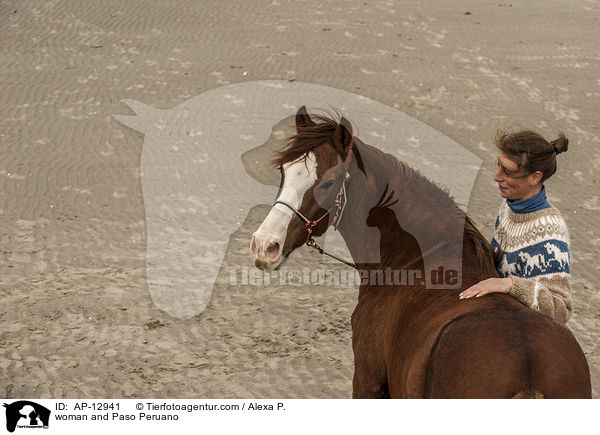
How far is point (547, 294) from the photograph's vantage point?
114 inches

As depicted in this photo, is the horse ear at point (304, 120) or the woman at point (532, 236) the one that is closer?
the woman at point (532, 236)

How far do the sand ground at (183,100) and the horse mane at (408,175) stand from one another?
268 centimetres

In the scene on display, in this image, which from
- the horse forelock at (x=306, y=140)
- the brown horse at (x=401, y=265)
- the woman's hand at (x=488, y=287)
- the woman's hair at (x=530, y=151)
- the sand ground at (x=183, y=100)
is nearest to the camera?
the brown horse at (x=401, y=265)

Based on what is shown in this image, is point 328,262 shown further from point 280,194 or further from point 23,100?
point 23,100

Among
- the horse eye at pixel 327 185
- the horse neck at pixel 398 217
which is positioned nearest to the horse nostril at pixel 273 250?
the horse eye at pixel 327 185

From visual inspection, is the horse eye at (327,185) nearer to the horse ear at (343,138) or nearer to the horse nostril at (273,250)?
the horse ear at (343,138)

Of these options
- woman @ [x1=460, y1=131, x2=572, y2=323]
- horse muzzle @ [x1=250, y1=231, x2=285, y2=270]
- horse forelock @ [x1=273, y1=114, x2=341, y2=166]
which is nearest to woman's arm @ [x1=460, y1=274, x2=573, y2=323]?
woman @ [x1=460, y1=131, x2=572, y2=323]

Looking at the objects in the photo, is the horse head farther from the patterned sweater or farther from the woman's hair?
the patterned sweater

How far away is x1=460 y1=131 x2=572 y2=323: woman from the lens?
2887 mm

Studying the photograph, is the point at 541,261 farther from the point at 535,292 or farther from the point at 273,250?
the point at 273,250

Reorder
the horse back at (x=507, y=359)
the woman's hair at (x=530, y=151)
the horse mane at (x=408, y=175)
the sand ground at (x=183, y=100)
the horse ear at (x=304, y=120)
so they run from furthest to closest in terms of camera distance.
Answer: the sand ground at (x=183, y=100)
the horse ear at (x=304, y=120)
the horse mane at (x=408, y=175)
the woman's hair at (x=530, y=151)
the horse back at (x=507, y=359)
